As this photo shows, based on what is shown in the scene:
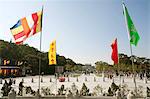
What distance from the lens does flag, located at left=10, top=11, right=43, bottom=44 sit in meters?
15.3

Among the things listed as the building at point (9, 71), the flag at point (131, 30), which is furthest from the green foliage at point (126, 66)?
the flag at point (131, 30)

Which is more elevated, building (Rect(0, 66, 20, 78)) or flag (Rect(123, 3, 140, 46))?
flag (Rect(123, 3, 140, 46))

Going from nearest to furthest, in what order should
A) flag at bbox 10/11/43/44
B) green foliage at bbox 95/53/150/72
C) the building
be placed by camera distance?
flag at bbox 10/11/43/44
the building
green foliage at bbox 95/53/150/72

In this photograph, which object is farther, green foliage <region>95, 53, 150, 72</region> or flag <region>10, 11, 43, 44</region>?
green foliage <region>95, 53, 150, 72</region>

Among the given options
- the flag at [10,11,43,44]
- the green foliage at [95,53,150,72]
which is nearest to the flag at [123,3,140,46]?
the flag at [10,11,43,44]

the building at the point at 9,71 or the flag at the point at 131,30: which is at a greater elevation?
the flag at the point at 131,30

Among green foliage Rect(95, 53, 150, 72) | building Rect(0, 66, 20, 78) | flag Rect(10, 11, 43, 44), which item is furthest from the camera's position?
green foliage Rect(95, 53, 150, 72)

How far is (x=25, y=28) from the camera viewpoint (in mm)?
15680

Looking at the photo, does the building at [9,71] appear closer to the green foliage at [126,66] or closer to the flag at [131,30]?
the green foliage at [126,66]

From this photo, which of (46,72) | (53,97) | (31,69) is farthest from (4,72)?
(53,97)

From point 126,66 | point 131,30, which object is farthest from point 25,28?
point 126,66

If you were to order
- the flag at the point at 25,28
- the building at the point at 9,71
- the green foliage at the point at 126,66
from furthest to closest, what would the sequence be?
the green foliage at the point at 126,66 < the building at the point at 9,71 < the flag at the point at 25,28

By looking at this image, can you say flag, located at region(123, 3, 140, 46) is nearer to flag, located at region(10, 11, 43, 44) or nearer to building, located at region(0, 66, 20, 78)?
flag, located at region(10, 11, 43, 44)

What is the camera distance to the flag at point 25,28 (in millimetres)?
15324
